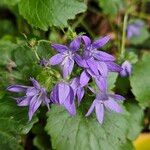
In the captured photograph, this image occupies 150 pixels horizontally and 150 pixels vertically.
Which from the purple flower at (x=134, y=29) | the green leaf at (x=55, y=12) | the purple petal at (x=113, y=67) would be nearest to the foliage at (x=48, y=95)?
the green leaf at (x=55, y=12)

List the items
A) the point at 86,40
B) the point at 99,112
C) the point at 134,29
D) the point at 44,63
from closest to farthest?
the point at 86,40 < the point at 44,63 < the point at 99,112 < the point at 134,29

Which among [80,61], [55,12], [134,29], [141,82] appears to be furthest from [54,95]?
[134,29]

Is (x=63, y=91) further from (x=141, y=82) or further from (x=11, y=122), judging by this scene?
(x=141, y=82)

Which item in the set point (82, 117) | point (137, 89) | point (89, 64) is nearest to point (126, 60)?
point (137, 89)

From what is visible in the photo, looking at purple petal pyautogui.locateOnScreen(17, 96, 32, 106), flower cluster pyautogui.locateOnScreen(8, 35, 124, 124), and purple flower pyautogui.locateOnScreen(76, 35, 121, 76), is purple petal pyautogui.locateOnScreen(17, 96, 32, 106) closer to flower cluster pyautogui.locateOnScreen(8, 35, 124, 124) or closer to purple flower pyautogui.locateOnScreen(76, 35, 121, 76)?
flower cluster pyautogui.locateOnScreen(8, 35, 124, 124)

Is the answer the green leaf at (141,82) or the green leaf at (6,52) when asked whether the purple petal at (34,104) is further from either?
the green leaf at (141,82)
